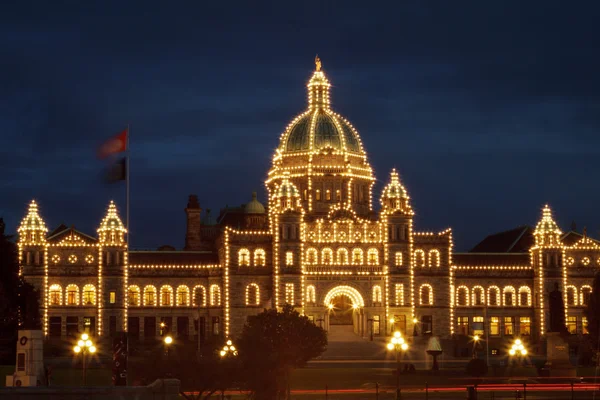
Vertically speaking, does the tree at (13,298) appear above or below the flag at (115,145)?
below

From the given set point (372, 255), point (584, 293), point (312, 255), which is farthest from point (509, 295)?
point (312, 255)

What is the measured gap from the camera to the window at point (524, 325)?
144 metres

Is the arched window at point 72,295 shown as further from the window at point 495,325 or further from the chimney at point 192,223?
the window at point 495,325

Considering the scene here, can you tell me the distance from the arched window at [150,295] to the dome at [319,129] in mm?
21509

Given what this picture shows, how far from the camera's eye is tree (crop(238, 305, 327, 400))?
251 feet

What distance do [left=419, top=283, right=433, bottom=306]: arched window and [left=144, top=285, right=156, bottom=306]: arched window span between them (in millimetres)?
26961

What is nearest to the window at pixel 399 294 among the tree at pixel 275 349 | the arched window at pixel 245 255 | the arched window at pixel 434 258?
the arched window at pixel 434 258

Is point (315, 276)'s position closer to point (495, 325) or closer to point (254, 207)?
point (495, 325)

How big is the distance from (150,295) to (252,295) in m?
10.7

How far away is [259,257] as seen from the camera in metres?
139

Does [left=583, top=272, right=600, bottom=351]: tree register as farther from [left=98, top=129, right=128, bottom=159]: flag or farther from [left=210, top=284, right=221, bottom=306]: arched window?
[left=98, top=129, right=128, bottom=159]: flag

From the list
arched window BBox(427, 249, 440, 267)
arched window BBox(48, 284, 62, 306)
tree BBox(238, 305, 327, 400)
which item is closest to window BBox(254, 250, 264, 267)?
arched window BBox(427, 249, 440, 267)

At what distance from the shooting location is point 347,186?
484 feet

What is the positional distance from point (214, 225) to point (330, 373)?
76793mm
